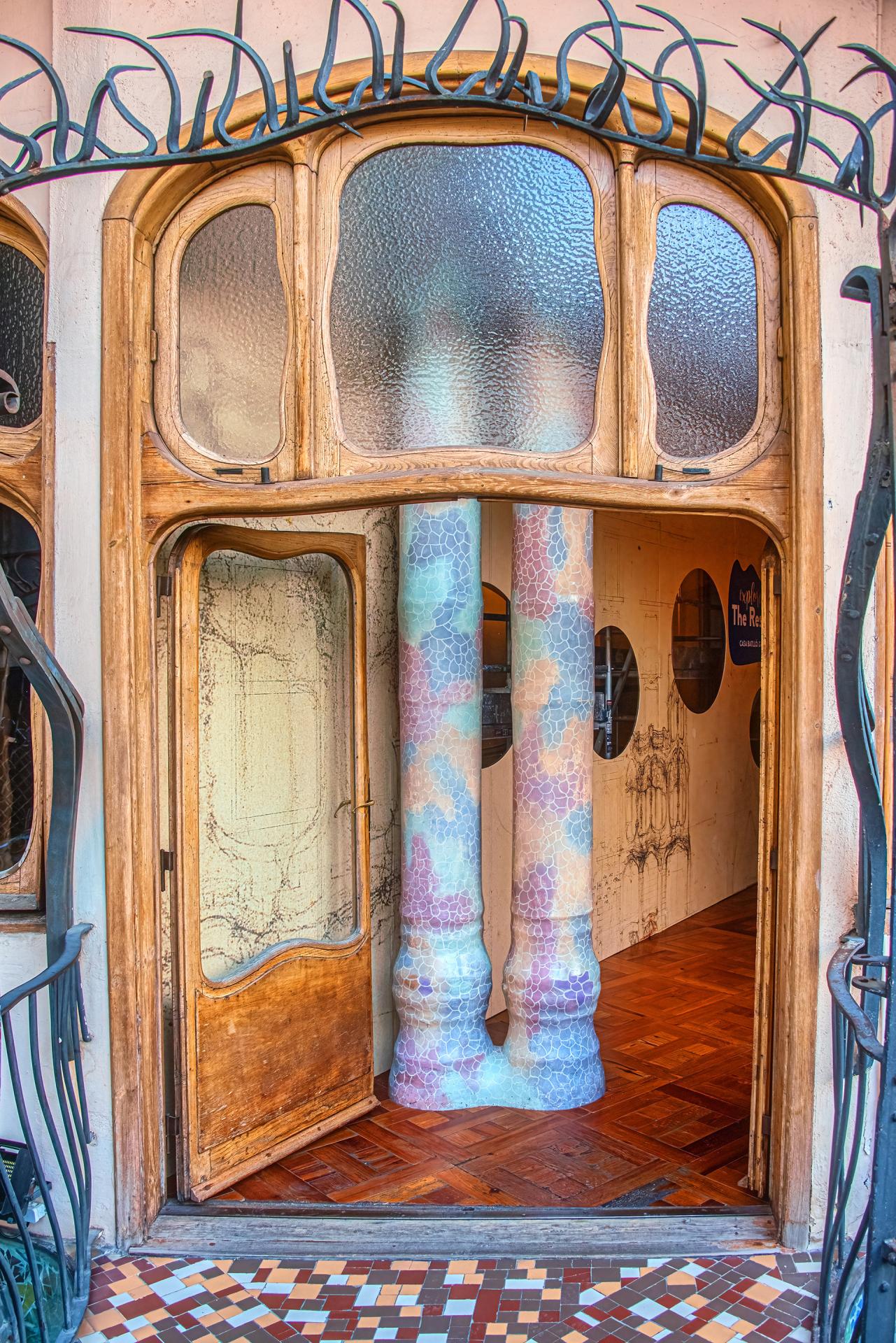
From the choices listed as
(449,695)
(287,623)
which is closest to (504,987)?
(449,695)

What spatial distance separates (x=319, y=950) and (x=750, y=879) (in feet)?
16.3

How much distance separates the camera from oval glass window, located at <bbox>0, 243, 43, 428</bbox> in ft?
9.98

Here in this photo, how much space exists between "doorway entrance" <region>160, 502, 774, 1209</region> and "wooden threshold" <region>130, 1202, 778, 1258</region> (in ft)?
0.47

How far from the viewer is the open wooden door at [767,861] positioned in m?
2.88

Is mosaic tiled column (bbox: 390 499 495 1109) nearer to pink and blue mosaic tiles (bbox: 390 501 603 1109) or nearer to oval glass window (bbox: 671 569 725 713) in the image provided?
pink and blue mosaic tiles (bbox: 390 501 603 1109)

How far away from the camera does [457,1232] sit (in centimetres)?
282

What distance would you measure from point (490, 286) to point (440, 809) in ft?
6.10

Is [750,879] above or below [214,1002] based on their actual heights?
below

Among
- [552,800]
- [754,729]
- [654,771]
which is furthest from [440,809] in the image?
[754,729]

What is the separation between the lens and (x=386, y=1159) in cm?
338

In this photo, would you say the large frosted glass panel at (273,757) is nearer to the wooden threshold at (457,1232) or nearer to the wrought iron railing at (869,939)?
the wooden threshold at (457,1232)

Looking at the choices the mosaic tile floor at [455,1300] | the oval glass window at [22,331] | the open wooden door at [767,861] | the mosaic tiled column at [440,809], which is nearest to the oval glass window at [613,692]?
the mosaic tiled column at [440,809]

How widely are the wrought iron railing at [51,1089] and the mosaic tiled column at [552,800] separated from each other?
166 centimetres

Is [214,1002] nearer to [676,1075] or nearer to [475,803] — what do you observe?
[475,803]
